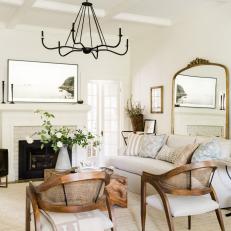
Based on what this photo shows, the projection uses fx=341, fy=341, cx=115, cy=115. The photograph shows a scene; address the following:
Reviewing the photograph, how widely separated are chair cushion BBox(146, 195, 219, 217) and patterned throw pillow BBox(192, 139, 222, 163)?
1168 mm

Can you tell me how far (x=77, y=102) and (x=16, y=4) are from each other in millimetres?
2431

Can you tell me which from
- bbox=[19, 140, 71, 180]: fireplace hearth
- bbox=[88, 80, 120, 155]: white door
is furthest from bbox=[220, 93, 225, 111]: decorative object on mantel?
bbox=[19, 140, 71, 180]: fireplace hearth

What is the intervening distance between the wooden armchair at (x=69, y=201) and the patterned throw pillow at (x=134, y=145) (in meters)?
3.21

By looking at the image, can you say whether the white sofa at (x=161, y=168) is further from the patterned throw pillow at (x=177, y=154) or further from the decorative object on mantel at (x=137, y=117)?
the decorative object on mantel at (x=137, y=117)

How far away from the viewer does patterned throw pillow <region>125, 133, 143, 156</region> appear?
587 cm

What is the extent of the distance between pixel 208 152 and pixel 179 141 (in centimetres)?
106

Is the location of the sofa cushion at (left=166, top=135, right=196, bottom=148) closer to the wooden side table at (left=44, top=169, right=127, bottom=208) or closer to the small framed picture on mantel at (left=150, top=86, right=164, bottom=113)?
the small framed picture on mantel at (left=150, top=86, right=164, bottom=113)

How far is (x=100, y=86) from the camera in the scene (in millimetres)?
7547

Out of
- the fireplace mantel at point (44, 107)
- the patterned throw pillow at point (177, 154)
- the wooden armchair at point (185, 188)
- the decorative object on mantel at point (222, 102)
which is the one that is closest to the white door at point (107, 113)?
the fireplace mantel at point (44, 107)

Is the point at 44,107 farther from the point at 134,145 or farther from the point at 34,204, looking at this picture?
the point at 34,204

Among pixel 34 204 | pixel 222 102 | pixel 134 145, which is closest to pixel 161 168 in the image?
pixel 134 145

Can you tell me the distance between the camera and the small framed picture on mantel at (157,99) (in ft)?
21.9

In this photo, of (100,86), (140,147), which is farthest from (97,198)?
(100,86)

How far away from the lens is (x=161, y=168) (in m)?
4.79
